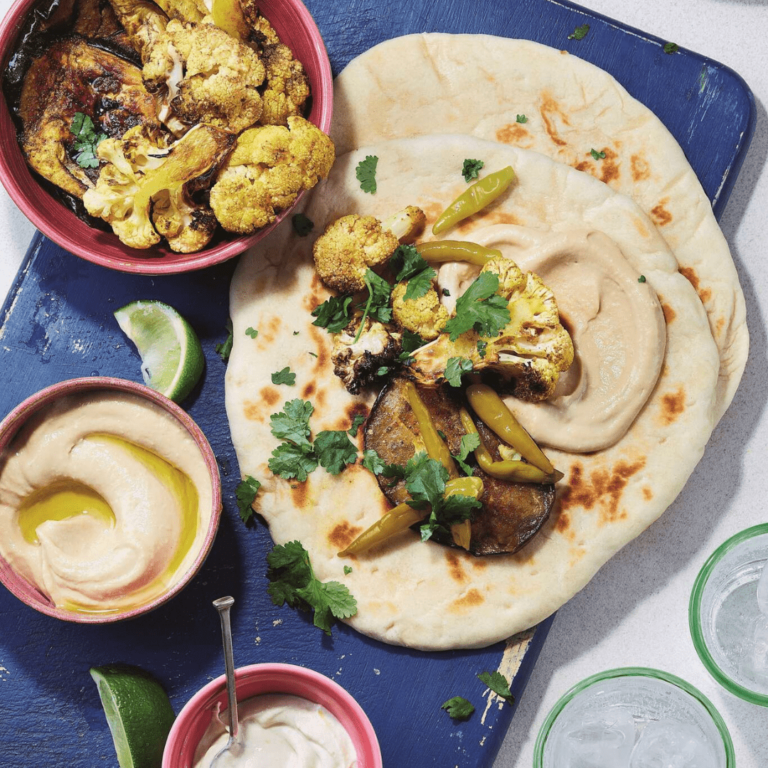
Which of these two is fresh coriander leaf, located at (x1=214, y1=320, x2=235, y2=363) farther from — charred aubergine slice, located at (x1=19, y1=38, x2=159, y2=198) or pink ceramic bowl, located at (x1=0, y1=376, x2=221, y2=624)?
charred aubergine slice, located at (x1=19, y1=38, x2=159, y2=198)

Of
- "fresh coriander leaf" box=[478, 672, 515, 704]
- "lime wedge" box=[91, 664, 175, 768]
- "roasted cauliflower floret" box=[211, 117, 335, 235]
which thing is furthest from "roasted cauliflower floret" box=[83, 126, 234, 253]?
"fresh coriander leaf" box=[478, 672, 515, 704]

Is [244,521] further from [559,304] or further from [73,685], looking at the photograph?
[559,304]

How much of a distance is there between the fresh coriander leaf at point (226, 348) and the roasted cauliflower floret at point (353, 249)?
0.55 metres

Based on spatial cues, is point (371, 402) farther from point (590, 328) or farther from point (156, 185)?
point (156, 185)

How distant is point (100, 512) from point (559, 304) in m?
2.09

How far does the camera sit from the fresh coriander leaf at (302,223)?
137 inches

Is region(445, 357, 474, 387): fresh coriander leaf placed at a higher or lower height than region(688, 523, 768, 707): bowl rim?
higher

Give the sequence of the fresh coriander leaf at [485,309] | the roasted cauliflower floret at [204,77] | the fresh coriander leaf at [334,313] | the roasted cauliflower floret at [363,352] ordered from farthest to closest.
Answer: the fresh coriander leaf at [334,313], the roasted cauliflower floret at [363,352], the fresh coriander leaf at [485,309], the roasted cauliflower floret at [204,77]

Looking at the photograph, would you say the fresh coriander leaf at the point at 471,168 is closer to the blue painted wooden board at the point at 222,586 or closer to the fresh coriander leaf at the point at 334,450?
the blue painted wooden board at the point at 222,586

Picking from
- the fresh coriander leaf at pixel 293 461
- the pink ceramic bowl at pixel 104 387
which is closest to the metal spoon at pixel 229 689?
the pink ceramic bowl at pixel 104 387

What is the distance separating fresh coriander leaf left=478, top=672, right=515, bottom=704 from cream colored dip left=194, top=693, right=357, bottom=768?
0.66 meters

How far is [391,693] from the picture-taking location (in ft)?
11.9

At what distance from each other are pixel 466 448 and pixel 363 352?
0.57m

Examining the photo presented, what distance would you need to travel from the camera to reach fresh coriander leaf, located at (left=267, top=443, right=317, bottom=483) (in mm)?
3430
